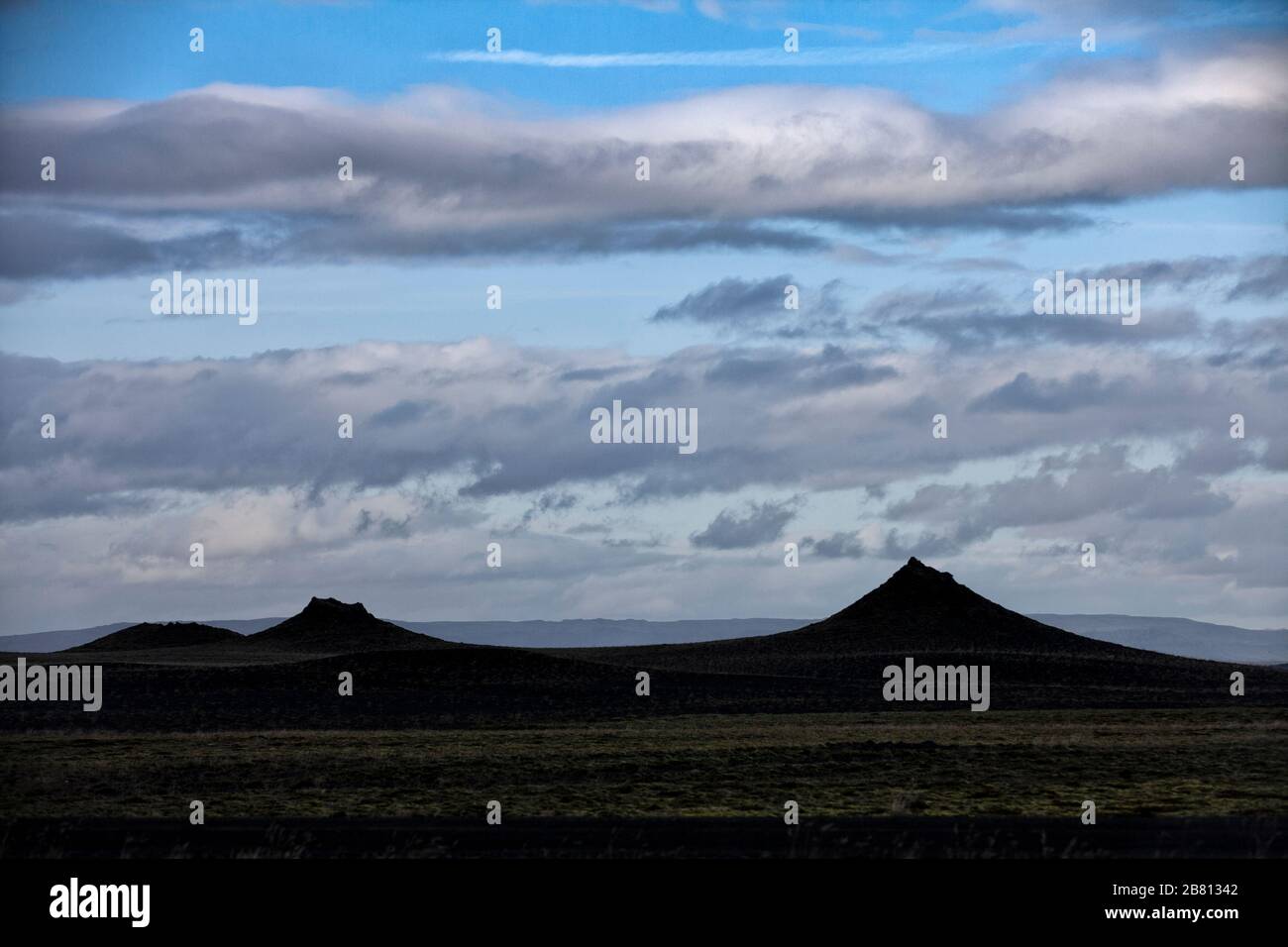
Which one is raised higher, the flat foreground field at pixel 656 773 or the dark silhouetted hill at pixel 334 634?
the dark silhouetted hill at pixel 334 634

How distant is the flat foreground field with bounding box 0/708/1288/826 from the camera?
113 ft

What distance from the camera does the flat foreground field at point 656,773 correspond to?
3444 centimetres

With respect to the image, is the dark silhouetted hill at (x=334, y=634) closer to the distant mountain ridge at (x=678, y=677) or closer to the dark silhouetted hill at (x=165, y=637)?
the distant mountain ridge at (x=678, y=677)

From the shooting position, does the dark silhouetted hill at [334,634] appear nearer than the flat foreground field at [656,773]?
No

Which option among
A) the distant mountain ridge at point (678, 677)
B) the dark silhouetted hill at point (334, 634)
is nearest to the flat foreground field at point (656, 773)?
the distant mountain ridge at point (678, 677)

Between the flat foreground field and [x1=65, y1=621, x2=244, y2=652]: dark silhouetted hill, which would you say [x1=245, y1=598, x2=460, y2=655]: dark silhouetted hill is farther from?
the flat foreground field

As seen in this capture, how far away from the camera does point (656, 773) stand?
139ft

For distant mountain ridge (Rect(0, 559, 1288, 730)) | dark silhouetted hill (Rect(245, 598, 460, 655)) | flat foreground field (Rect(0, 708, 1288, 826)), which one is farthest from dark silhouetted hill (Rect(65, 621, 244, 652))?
flat foreground field (Rect(0, 708, 1288, 826))
